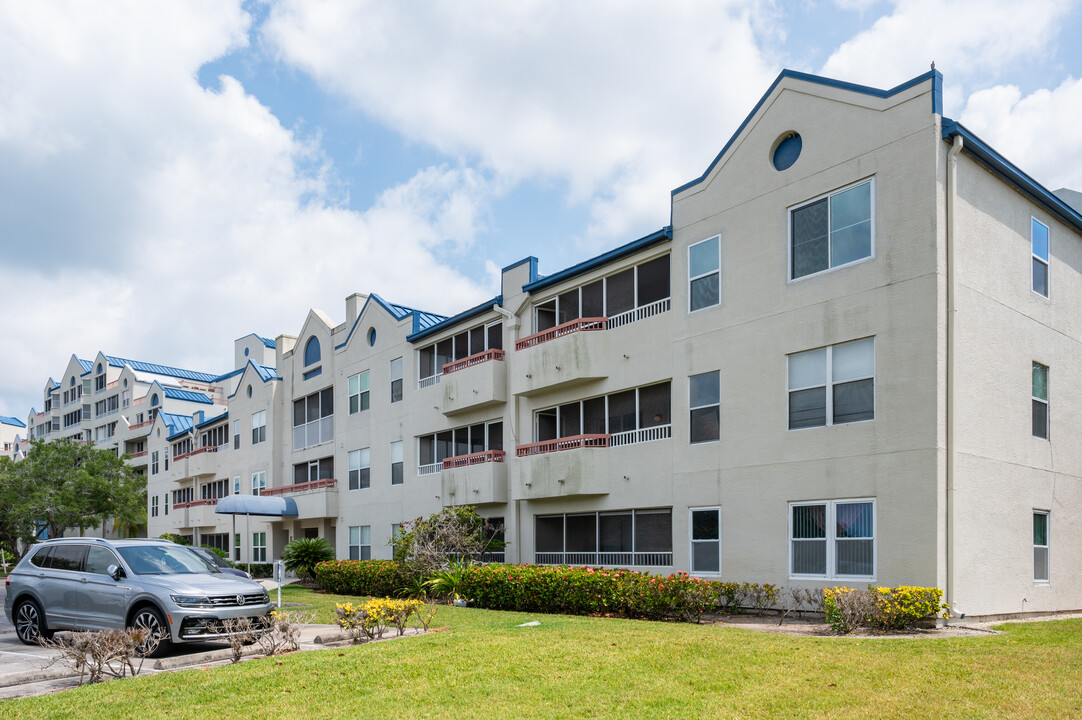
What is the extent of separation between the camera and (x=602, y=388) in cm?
2391

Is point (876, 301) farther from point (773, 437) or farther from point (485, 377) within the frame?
point (485, 377)

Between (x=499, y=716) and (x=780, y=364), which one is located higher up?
(x=780, y=364)

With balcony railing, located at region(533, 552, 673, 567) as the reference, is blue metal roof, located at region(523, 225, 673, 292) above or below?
above

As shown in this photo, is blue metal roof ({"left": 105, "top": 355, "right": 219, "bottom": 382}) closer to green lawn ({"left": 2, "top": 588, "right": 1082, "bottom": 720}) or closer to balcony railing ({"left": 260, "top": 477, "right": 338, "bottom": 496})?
balcony railing ({"left": 260, "top": 477, "right": 338, "bottom": 496})

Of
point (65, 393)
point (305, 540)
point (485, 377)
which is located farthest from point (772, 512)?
point (65, 393)

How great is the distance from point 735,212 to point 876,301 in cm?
429

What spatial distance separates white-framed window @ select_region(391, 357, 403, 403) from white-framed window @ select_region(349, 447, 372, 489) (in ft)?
9.10

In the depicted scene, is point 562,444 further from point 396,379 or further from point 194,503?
point 194,503

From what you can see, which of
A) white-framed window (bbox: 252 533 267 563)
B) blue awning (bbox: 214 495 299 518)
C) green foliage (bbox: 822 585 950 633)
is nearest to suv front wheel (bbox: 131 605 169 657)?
green foliage (bbox: 822 585 950 633)

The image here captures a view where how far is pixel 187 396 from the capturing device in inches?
2682

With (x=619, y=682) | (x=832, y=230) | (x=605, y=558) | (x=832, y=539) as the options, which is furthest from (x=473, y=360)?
(x=619, y=682)

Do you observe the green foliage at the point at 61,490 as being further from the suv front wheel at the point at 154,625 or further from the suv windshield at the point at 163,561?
the suv front wheel at the point at 154,625

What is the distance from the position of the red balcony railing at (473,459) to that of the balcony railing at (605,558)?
307cm

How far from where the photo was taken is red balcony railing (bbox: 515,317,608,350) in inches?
947
